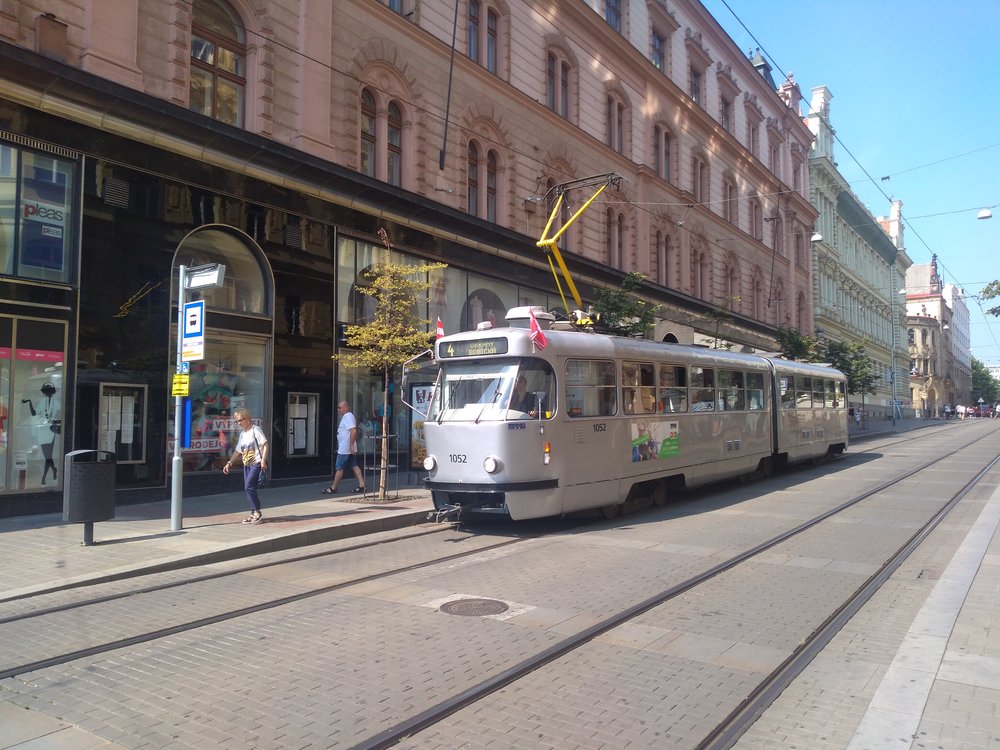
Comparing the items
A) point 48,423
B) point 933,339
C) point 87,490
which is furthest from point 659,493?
point 933,339

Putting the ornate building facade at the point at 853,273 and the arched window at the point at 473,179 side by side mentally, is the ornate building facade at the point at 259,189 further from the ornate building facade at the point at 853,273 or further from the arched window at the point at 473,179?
the ornate building facade at the point at 853,273

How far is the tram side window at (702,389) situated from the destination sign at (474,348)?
5159mm

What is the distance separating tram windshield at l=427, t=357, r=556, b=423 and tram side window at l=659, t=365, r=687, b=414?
10.8 feet

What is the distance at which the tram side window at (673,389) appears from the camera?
13.8 meters

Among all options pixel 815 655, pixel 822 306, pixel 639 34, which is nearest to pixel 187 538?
pixel 815 655

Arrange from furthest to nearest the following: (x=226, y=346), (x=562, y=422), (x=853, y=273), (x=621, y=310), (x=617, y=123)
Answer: (x=853, y=273), (x=617, y=123), (x=621, y=310), (x=226, y=346), (x=562, y=422)

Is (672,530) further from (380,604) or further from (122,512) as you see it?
(122,512)

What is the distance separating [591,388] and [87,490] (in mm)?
7136

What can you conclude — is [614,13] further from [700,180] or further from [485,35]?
[485,35]

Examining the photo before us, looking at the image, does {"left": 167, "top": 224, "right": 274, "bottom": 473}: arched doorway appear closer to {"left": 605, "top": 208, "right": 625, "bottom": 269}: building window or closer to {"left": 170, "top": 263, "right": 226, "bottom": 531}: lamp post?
{"left": 170, "top": 263, "right": 226, "bottom": 531}: lamp post

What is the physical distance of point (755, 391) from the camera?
58.1ft

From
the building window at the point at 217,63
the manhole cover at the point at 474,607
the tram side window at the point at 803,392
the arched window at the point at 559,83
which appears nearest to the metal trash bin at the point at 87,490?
the manhole cover at the point at 474,607

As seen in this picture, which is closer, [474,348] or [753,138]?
[474,348]

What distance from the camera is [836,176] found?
59.6 m
